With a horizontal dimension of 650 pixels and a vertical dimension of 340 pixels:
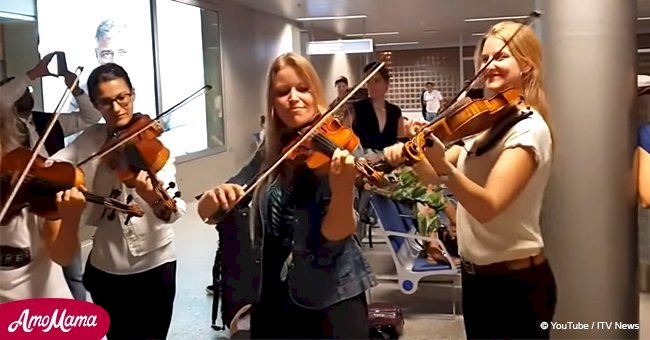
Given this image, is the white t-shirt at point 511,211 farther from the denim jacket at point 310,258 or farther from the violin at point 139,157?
the violin at point 139,157

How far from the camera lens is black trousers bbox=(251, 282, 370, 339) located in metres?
1.54

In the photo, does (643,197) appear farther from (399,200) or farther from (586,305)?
(399,200)

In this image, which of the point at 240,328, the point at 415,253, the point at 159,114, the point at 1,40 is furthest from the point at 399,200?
the point at 1,40

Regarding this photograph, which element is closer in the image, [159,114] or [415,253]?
[159,114]

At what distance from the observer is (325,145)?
153 centimetres

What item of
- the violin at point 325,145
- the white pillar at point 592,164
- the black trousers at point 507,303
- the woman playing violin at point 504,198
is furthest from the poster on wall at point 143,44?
the white pillar at point 592,164

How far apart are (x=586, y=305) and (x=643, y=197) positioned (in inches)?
11.6

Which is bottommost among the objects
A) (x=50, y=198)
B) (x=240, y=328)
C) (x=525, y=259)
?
(x=240, y=328)

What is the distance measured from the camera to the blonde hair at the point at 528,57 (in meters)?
1.58

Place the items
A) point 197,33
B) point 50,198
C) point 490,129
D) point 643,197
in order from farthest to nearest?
point 197,33 → point 643,197 → point 50,198 → point 490,129

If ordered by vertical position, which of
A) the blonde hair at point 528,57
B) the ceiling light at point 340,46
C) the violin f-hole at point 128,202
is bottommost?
the violin f-hole at point 128,202

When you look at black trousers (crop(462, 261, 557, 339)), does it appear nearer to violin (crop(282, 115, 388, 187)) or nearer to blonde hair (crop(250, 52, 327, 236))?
violin (crop(282, 115, 388, 187))

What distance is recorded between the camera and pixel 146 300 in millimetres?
1797

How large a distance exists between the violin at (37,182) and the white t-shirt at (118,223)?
8 centimetres
